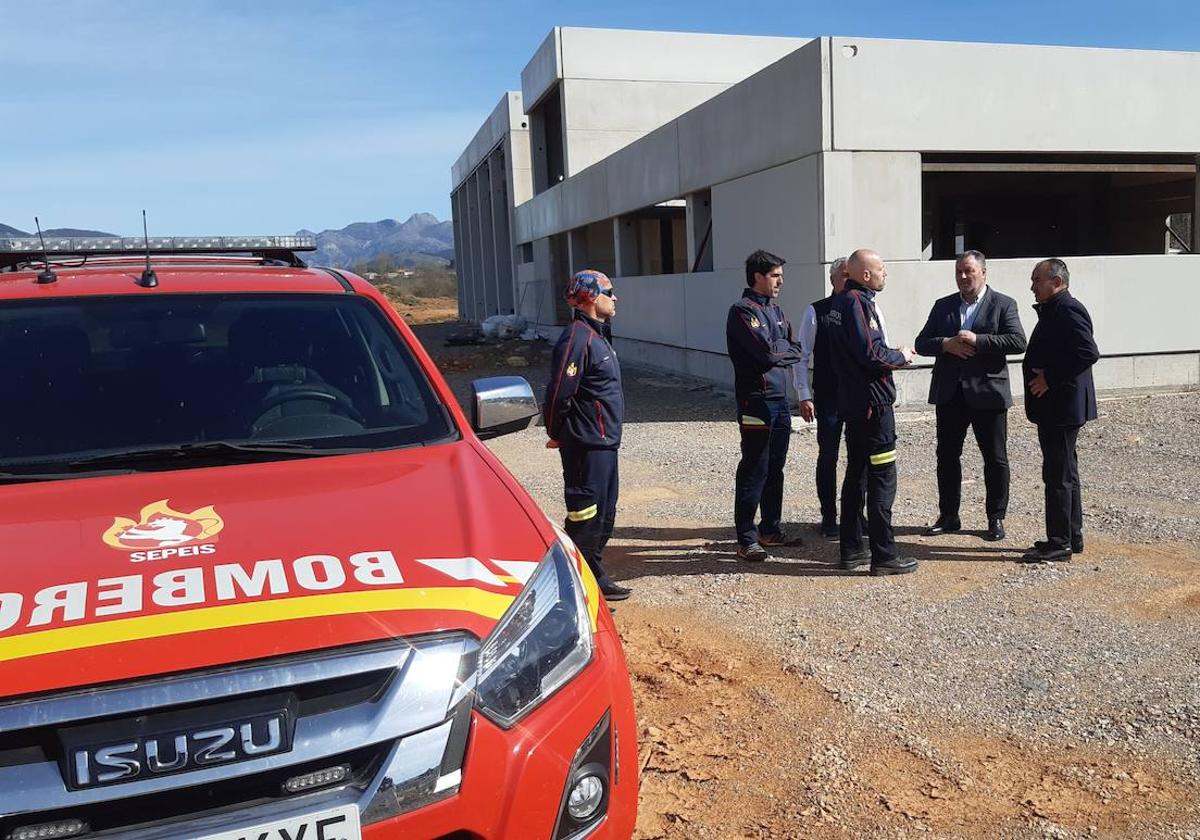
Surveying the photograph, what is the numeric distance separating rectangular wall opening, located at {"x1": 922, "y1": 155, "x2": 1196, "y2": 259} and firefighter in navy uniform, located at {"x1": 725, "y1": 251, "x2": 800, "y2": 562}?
890 centimetres

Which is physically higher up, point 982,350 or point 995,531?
point 982,350

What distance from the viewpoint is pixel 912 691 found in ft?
13.0

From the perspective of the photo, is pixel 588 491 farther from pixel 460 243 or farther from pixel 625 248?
pixel 460 243

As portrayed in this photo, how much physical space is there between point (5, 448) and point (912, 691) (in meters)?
3.43

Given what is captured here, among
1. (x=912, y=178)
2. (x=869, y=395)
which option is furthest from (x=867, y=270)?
(x=912, y=178)

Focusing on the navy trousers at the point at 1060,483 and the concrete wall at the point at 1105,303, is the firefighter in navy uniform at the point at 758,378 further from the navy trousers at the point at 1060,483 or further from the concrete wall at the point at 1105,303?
the concrete wall at the point at 1105,303

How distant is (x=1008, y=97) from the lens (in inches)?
443

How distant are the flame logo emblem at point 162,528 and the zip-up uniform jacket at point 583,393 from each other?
2.69 meters

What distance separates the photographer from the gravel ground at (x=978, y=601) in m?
3.74

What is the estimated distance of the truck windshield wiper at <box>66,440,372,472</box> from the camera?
8.71ft

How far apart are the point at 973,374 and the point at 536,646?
4.70 m

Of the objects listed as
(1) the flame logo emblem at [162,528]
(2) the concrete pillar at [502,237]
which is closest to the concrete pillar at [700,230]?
(1) the flame logo emblem at [162,528]

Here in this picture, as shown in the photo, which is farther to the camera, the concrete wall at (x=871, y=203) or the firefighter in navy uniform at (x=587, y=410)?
the concrete wall at (x=871, y=203)

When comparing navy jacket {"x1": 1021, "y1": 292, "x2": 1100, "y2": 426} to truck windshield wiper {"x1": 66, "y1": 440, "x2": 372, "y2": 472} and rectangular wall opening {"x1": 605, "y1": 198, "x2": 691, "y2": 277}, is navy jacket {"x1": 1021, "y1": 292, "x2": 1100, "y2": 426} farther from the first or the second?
rectangular wall opening {"x1": 605, "y1": 198, "x2": 691, "y2": 277}
